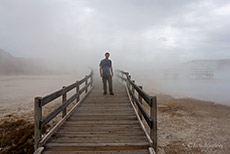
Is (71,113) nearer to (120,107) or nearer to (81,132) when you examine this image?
(81,132)

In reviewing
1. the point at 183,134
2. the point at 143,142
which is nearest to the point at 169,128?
the point at 183,134

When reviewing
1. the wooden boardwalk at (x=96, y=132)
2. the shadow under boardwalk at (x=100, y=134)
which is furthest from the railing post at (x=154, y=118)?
the shadow under boardwalk at (x=100, y=134)

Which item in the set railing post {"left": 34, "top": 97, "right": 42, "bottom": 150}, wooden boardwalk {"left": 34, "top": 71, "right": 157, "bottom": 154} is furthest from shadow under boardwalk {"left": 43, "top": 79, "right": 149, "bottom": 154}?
railing post {"left": 34, "top": 97, "right": 42, "bottom": 150}

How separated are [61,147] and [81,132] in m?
0.84

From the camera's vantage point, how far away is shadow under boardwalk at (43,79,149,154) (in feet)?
11.0

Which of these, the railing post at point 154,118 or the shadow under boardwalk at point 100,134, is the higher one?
the railing post at point 154,118

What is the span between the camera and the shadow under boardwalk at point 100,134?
11.0ft

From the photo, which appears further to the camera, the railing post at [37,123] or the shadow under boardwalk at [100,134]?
the shadow under boardwalk at [100,134]

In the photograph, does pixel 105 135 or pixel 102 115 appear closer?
pixel 105 135

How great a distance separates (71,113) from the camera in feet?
18.1

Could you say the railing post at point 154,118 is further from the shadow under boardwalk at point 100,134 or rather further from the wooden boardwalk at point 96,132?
the shadow under boardwalk at point 100,134

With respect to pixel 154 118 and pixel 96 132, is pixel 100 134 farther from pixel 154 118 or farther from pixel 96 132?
pixel 154 118

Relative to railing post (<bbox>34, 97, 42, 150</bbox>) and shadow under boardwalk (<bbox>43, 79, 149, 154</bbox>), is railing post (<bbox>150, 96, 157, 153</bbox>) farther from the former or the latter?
railing post (<bbox>34, 97, 42, 150</bbox>)

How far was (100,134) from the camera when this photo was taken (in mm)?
4039
